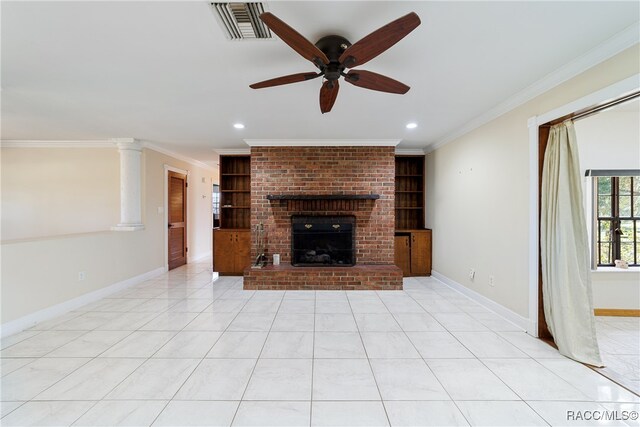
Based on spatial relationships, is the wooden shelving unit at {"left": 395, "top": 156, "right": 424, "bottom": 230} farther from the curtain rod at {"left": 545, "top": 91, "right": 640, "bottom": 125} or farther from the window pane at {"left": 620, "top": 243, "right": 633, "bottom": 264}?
the curtain rod at {"left": 545, "top": 91, "right": 640, "bottom": 125}

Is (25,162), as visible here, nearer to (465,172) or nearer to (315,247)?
(315,247)

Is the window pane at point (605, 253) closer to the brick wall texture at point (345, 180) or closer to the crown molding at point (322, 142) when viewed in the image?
the brick wall texture at point (345, 180)

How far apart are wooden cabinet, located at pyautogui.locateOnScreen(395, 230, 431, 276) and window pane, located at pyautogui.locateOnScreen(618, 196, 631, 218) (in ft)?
8.13

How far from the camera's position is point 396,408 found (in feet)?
5.65

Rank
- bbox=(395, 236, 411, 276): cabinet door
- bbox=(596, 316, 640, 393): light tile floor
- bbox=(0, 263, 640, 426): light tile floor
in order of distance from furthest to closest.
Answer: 1. bbox=(395, 236, 411, 276): cabinet door
2. bbox=(596, 316, 640, 393): light tile floor
3. bbox=(0, 263, 640, 426): light tile floor

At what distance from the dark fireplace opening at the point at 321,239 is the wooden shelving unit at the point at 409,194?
145cm

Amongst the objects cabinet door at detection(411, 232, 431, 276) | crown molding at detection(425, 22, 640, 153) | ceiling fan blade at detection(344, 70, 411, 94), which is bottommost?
cabinet door at detection(411, 232, 431, 276)

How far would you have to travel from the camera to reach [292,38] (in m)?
1.50

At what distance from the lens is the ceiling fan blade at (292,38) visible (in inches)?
54.0

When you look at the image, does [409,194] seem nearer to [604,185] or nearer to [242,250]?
[604,185]

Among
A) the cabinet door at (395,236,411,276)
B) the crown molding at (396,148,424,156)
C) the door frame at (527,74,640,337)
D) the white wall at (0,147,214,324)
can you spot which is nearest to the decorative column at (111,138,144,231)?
the white wall at (0,147,214,324)

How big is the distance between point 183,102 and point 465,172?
3853 mm

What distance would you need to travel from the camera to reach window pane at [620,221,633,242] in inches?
134

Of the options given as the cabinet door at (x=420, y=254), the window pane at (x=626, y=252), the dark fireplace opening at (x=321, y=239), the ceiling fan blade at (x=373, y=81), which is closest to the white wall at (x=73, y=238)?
the dark fireplace opening at (x=321, y=239)
